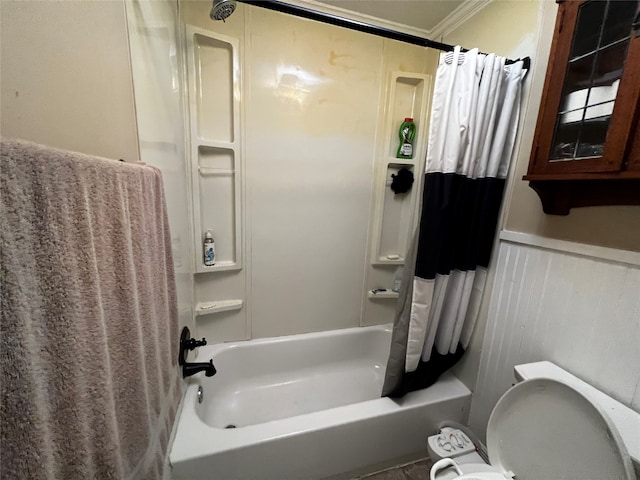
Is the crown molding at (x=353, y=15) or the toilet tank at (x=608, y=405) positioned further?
the crown molding at (x=353, y=15)

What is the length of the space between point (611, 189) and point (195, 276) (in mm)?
1912

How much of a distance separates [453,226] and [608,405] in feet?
2.47

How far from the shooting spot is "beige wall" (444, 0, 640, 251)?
0.82 metres

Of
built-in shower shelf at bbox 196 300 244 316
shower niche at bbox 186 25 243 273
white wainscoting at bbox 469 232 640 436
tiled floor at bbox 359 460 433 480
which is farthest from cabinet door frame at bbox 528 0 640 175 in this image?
built-in shower shelf at bbox 196 300 244 316

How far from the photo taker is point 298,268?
1.74 m

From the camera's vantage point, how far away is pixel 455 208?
1.15 m

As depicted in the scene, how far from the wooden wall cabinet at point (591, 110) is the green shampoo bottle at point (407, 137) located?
0.86 m

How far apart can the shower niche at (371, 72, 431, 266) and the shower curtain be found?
0.47 m

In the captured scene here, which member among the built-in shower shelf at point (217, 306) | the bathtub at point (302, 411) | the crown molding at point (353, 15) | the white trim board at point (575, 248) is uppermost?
the crown molding at point (353, 15)

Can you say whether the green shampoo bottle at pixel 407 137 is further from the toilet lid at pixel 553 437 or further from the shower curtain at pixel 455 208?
the toilet lid at pixel 553 437

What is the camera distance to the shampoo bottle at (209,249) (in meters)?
1.50

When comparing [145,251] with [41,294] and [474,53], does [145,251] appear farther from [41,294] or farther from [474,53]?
[474,53]

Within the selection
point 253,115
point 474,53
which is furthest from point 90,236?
point 474,53

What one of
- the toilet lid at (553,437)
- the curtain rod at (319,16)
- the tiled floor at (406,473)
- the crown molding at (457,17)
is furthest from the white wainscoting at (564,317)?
the crown molding at (457,17)
